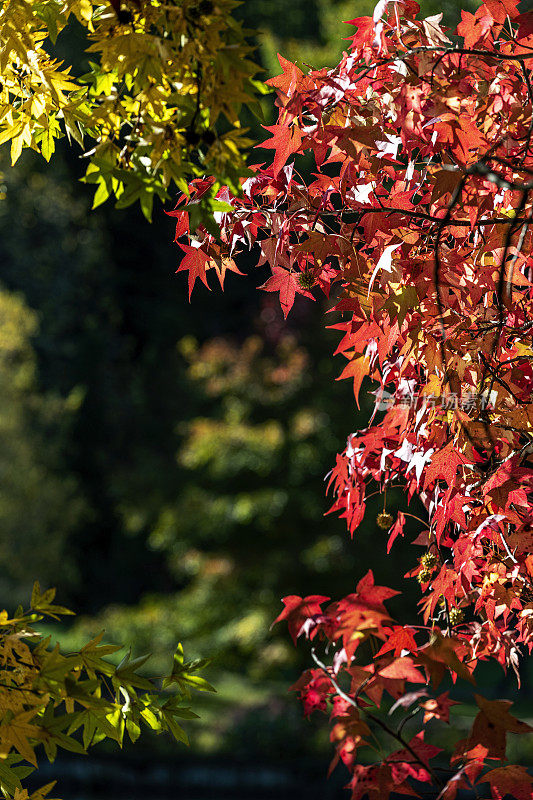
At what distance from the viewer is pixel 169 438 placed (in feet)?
35.6

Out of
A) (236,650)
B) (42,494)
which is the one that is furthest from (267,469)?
(42,494)

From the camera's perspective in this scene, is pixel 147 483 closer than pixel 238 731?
No

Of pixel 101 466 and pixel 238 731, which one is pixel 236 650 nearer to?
pixel 238 731

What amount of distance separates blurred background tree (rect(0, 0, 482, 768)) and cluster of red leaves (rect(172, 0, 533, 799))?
1.60 metres

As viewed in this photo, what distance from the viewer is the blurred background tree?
6062 millimetres

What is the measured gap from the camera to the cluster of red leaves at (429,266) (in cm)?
119

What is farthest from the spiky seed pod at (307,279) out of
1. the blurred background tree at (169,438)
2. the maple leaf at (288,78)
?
the blurred background tree at (169,438)

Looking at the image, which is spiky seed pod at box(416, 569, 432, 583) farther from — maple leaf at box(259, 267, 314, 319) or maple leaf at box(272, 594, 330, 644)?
maple leaf at box(259, 267, 314, 319)

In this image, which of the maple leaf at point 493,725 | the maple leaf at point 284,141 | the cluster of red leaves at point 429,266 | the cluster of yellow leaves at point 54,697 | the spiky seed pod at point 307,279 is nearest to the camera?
the maple leaf at point 493,725

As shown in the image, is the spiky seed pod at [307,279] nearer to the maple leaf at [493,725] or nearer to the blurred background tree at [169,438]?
the maple leaf at [493,725]

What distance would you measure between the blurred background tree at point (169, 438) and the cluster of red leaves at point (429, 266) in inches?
63.1

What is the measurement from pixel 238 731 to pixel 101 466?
5.96 m

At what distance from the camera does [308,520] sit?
622 centimetres

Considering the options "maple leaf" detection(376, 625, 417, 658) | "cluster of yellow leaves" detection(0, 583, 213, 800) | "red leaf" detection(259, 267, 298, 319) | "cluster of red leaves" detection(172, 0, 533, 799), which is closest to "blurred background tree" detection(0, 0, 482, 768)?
"red leaf" detection(259, 267, 298, 319)
